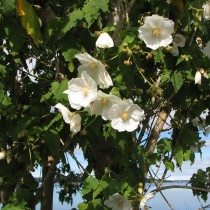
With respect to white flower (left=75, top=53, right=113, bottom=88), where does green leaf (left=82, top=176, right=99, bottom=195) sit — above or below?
below

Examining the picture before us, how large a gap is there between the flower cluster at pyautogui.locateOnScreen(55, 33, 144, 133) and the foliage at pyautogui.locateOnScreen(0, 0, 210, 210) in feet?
0.16

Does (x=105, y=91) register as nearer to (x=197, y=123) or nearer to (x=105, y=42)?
(x=105, y=42)

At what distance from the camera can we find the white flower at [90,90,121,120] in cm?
145

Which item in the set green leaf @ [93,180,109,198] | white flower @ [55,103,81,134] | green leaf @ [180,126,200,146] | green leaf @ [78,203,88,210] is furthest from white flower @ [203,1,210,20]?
green leaf @ [180,126,200,146]

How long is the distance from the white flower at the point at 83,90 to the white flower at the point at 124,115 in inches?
3.1

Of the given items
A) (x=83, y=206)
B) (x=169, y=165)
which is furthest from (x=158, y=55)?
(x=169, y=165)

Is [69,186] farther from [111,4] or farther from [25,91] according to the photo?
[111,4]

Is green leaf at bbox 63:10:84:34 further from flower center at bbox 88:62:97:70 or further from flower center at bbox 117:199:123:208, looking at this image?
flower center at bbox 117:199:123:208

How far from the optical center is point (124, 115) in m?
1.47

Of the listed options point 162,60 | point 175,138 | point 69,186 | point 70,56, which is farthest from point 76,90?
point 69,186

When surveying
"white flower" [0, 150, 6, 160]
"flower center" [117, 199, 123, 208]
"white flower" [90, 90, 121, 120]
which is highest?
"white flower" [0, 150, 6, 160]


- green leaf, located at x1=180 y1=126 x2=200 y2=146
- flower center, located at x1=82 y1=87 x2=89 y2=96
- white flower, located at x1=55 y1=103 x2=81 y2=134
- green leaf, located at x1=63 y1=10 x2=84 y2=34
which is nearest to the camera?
flower center, located at x1=82 y1=87 x2=89 y2=96

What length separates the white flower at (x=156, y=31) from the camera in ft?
5.18

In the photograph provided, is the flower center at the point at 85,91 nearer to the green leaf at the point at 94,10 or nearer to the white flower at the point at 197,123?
the green leaf at the point at 94,10
